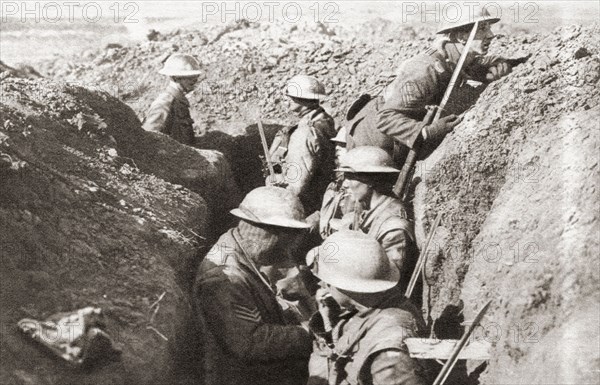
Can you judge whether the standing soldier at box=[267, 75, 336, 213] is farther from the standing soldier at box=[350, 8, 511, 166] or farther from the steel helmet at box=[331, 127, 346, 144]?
the standing soldier at box=[350, 8, 511, 166]

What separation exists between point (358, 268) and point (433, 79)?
10.8 ft

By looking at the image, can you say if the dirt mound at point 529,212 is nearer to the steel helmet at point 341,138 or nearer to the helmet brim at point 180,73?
the steel helmet at point 341,138

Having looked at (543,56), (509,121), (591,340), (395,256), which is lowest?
(395,256)

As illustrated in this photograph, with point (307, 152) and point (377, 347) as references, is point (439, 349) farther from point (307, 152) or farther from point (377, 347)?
point (307, 152)

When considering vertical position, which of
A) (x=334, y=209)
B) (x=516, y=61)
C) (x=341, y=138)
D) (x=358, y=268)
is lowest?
(x=334, y=209)

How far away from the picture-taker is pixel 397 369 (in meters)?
4.23

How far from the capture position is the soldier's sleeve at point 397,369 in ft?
13.9

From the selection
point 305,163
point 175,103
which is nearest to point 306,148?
point 305,163

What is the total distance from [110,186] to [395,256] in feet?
8.96

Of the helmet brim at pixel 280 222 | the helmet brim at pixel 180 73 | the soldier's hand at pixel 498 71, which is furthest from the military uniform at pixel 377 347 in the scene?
the helmet brim at pixel 180 73

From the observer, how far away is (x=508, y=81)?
6852 mm

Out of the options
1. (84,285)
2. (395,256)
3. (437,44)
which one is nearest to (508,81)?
(437,44)

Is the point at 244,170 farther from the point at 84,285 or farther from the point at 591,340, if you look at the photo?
the point at 591,340

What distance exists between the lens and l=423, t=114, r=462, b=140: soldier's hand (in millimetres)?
6961
